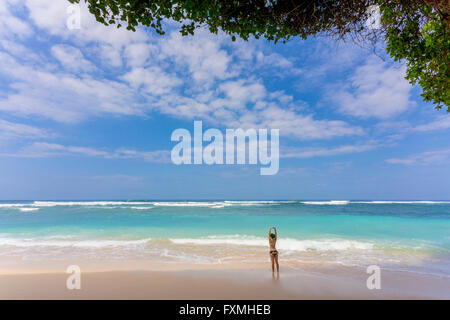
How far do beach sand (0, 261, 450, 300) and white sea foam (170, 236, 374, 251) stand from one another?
9.67ft

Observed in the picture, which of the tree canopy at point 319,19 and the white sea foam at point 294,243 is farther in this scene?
the white sea foam at point 294,243

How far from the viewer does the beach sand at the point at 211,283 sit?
547cm

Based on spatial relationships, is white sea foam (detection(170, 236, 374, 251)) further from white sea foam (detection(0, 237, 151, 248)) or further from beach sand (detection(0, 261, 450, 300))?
→ beach sand (detection(0, 261, 450, 300))

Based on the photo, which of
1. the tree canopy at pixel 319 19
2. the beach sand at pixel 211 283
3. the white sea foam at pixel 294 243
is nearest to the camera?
the tree canopy at pixel 319 19

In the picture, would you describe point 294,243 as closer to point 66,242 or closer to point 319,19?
point 319,19

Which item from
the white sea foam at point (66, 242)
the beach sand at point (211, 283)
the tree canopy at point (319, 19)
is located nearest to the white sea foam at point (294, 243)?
the white sea foam at point (66, 242)

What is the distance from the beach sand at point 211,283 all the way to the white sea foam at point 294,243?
2.95 m

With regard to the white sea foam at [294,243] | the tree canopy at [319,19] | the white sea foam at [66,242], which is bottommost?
the white sea foam at [294,243]

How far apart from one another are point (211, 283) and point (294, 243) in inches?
250

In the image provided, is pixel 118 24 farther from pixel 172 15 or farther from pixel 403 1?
pixel 403 1

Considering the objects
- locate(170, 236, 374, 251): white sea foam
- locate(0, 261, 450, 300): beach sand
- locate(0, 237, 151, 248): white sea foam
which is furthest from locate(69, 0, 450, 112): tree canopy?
locate(0, 237, 151, 248): white sea foam

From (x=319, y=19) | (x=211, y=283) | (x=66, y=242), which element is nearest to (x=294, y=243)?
(x=211, y=283)

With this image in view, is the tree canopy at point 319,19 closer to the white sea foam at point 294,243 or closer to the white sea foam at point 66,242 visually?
the white sea foam at point 294,243

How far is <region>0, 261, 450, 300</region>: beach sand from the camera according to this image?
547 cm
